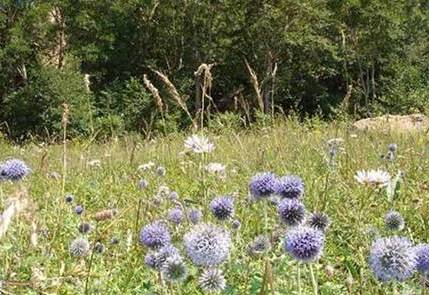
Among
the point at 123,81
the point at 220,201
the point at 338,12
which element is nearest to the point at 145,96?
the point at 123,81

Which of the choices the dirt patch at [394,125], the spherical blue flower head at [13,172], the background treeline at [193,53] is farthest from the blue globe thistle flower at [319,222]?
the background treeline at [193,53]

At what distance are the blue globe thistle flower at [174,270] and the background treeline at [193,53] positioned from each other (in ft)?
65.0

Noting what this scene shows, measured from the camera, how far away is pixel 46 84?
22.1m

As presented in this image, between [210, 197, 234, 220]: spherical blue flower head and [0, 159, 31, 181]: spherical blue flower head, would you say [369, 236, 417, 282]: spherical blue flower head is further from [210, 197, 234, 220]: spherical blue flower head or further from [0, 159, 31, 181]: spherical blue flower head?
[0, 159, 31, 181]: spherical blue flower head

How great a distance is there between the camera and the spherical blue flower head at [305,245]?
1484 mm

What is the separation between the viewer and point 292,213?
1.75 m

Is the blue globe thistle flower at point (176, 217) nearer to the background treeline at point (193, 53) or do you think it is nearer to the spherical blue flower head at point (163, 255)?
the spherical blue flower head at point (163, 255)

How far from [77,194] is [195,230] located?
2769mm

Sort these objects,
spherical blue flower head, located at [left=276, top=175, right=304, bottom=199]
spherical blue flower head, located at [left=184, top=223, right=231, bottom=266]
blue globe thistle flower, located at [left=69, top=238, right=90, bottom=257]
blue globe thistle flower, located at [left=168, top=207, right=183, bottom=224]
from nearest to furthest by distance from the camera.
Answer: spherical blue flower head, located at [left=184, top=223, right=231, bottom=266], spherical blue flower head, located at [left=276, top=175, right=304, bottom=199], blue globe thistle flower, located at [left=69, top=238, right=90, bottom=257], blue globe thistle flower, located at [left=168, top=207, right=183, bottom=224]

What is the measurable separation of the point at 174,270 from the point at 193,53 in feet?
76.0

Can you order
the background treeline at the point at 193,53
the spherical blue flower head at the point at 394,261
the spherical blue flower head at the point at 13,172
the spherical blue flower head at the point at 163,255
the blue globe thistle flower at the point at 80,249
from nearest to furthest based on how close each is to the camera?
1. the spherical blue flower head at the point at 394,261
2. the spherical blue flower head at the point at 163,255
3. the blue globe thistle flower at the point at 80,249
4. the spherical blue flower head at the point at 13,172
5. the background treeline at the point at 193,53

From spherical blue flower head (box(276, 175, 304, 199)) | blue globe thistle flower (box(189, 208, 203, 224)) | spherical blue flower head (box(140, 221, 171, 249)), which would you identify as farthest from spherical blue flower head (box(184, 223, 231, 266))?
blue globe thistle flower (box(189, 208, 203, 224))

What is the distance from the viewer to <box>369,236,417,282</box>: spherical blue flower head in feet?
4.55

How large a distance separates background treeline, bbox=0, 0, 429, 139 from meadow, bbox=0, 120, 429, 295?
17.1 metres
